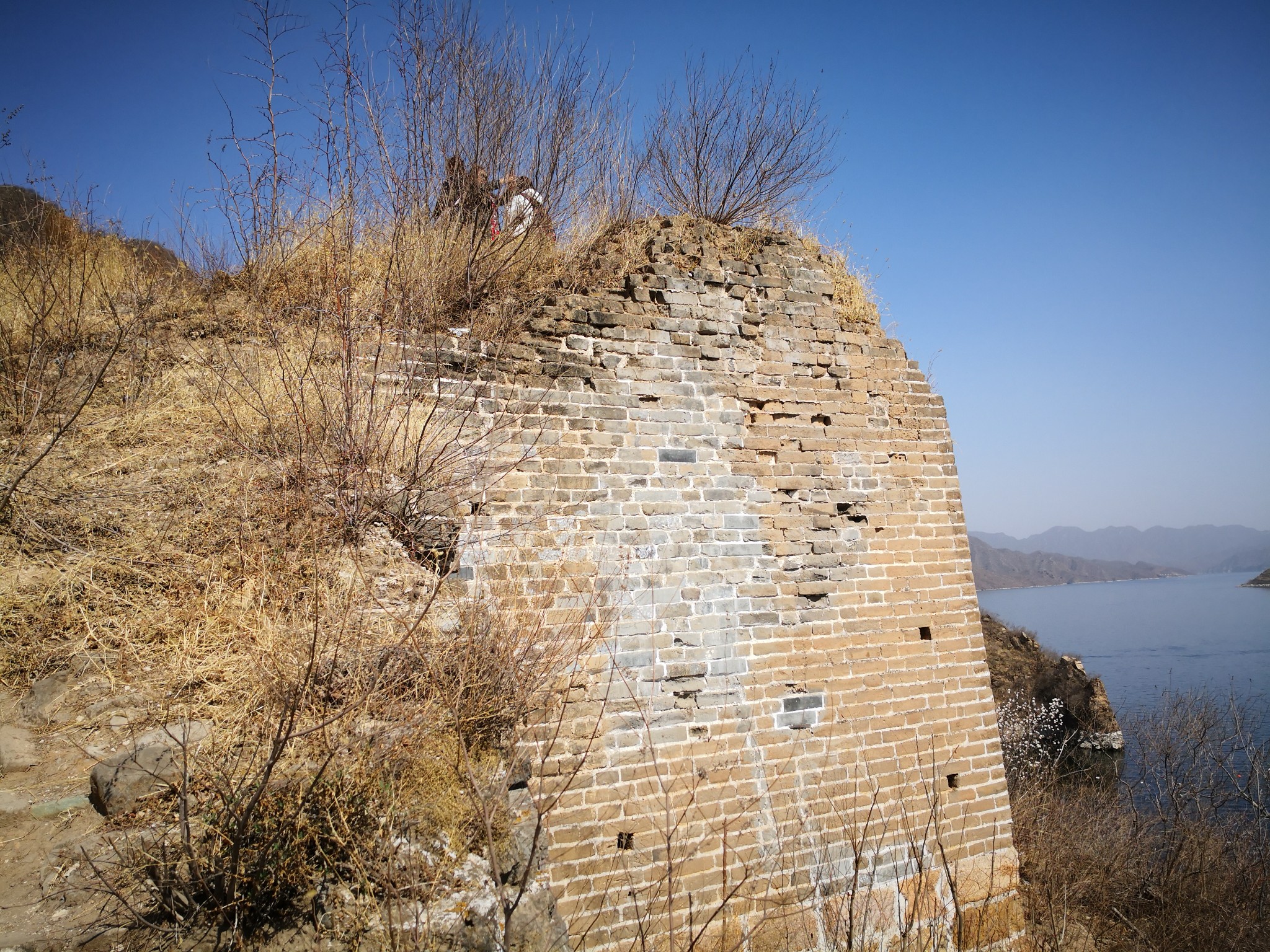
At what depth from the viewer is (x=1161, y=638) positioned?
32.8m

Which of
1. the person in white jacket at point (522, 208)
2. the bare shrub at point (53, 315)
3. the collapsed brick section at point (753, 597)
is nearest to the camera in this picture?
the collapsed brick section at point (753, 597)

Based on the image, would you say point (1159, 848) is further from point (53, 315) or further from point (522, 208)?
point (53, 315)

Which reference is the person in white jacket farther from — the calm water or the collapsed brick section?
the calm water

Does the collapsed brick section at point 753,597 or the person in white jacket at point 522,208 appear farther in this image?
the person in white jacket at point 522,208

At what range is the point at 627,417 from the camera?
394 centimetres

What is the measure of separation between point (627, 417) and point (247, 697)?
254cm

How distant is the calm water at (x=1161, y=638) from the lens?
20297mm

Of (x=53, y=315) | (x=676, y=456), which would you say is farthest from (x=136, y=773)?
(x=53, y=315)

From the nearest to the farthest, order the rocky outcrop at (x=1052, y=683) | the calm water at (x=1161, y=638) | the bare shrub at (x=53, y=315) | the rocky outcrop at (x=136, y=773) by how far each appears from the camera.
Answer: the rocky outcrop at (x=136, y=773) → the bare shrub at (x=53, y=315) → the rocky outcrop at (x=1052, y=683) → the calm water at (x=1161, y=638)

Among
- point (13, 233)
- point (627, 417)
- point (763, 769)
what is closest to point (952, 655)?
point (763, 769)

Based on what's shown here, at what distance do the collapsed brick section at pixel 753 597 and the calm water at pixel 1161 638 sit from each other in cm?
1694

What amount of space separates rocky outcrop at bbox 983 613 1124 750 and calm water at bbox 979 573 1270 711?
196 centimetres

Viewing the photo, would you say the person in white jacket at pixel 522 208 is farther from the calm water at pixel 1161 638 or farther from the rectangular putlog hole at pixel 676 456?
the calm water at pixel 1161 638

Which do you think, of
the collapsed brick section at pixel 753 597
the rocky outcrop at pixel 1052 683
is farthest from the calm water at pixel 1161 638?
the collapsed brick section at pixel 753 597
